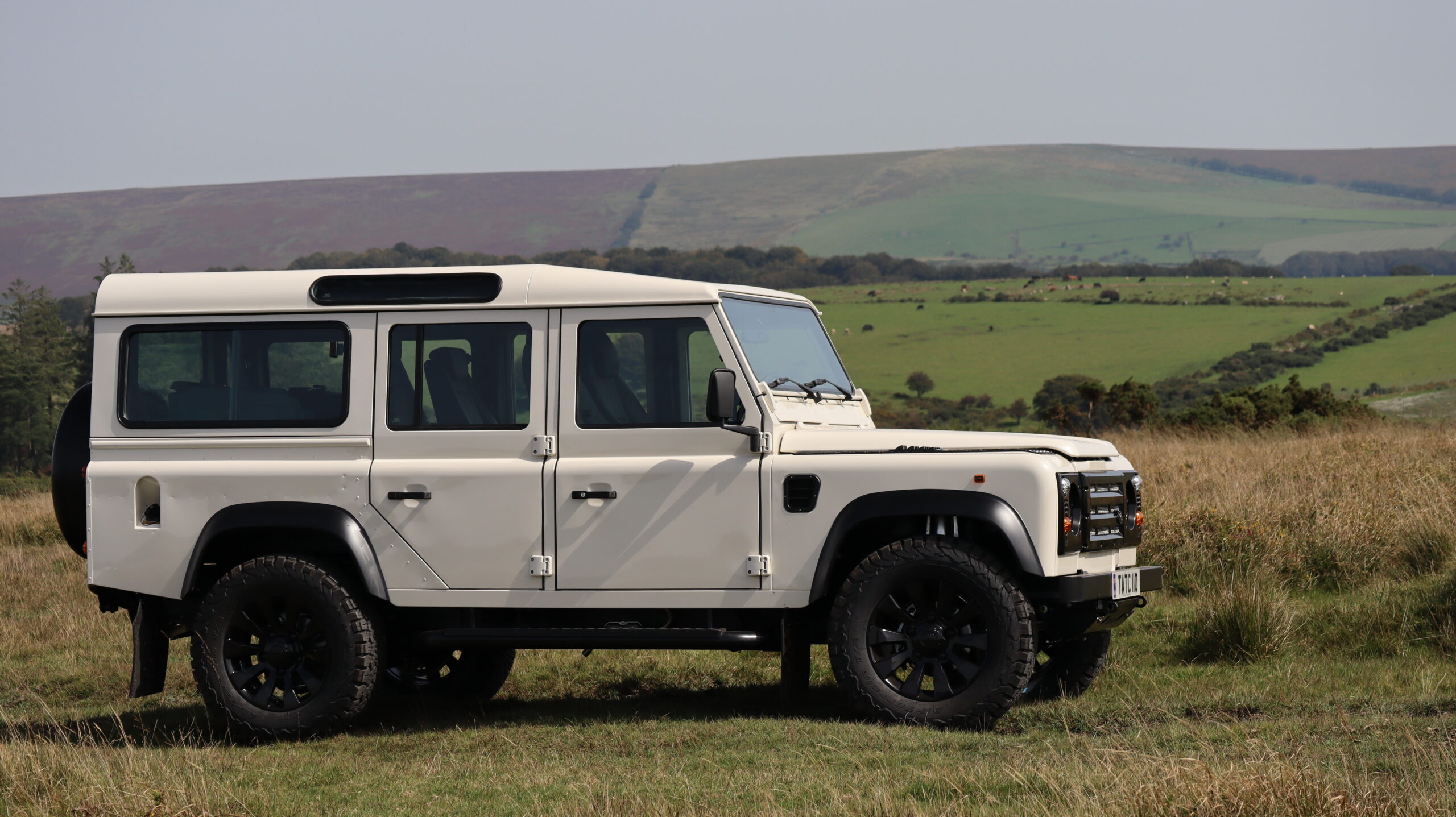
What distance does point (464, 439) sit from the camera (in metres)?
7.07

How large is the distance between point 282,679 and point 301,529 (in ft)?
2.70

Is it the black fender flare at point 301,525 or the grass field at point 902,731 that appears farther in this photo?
the black fender flare at point 301,525

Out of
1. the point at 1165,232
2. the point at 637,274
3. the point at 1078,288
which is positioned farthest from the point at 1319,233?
the point at 637,274

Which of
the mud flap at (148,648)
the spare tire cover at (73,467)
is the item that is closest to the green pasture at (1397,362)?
the mud flap at (148,648)

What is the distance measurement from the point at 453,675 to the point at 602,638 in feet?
7.05

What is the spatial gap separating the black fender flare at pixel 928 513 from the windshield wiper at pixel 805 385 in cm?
81

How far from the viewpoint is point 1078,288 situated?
4594 inches

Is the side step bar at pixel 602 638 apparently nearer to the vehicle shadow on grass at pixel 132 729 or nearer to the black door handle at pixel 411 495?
the black door handle at pixel 411 495

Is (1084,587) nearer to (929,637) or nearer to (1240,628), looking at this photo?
(929,637)

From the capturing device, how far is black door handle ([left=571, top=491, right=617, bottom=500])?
22.5ft

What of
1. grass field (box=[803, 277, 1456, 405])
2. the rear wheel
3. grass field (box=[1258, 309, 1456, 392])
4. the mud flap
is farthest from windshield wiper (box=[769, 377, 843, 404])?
grass field (box=[803, 277, 1456, 405])

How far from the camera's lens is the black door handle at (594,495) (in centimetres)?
687

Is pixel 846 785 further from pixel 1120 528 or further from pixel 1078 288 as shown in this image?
pixel 1078 288

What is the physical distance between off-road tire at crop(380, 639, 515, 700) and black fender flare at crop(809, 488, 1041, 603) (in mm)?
2869
